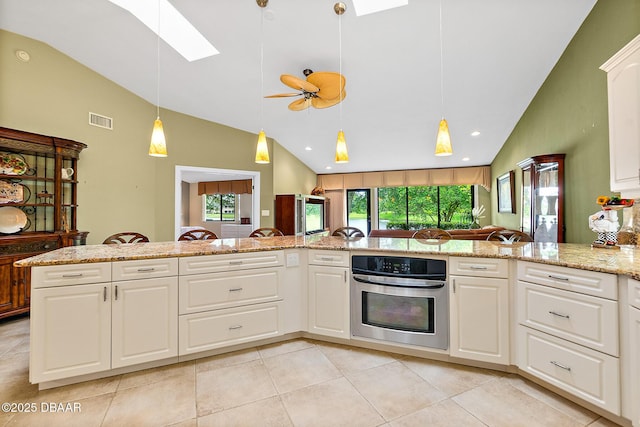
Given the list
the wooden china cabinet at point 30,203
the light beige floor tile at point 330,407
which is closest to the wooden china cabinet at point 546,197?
the light beige floor tile at point 330,407

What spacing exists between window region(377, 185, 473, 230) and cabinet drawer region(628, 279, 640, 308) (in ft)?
19.6

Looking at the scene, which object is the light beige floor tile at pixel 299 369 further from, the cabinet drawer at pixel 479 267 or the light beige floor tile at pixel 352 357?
the cabinet drawer at pixel 479 267

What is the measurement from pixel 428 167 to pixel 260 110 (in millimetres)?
4296

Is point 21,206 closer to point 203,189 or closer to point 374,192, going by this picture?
point 203,189

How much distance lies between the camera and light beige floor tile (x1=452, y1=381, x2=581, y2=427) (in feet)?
4.81

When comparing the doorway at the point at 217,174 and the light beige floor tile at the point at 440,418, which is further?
the doorway at the point at 217,174

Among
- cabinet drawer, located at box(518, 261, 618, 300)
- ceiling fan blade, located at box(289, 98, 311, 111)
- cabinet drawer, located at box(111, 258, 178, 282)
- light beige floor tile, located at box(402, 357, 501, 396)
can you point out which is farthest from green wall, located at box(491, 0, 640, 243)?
cabinet drawer, located at box(111, 258, 178, 282)

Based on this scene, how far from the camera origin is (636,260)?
5.19 ft

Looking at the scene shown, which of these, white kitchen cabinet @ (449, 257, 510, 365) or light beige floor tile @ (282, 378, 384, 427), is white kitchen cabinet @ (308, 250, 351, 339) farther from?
white kitchen cabinet @ (449, 257, 510, 365)

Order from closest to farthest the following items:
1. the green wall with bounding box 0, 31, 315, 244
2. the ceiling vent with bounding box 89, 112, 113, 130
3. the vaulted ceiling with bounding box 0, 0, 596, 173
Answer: the vaulted ceiling with bounding box 0, 0, 596, 173 → the green wall with bounding box 0, 31, 315, 244 → the ceiling vent with bounding box 89, 112, 113, 130

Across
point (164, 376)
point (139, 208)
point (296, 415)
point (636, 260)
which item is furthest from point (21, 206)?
point (636, 260)

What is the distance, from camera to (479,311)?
6.26 feet

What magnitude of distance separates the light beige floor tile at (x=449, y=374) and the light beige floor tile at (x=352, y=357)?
0.18 metres

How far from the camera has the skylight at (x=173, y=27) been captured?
8.41 feet
